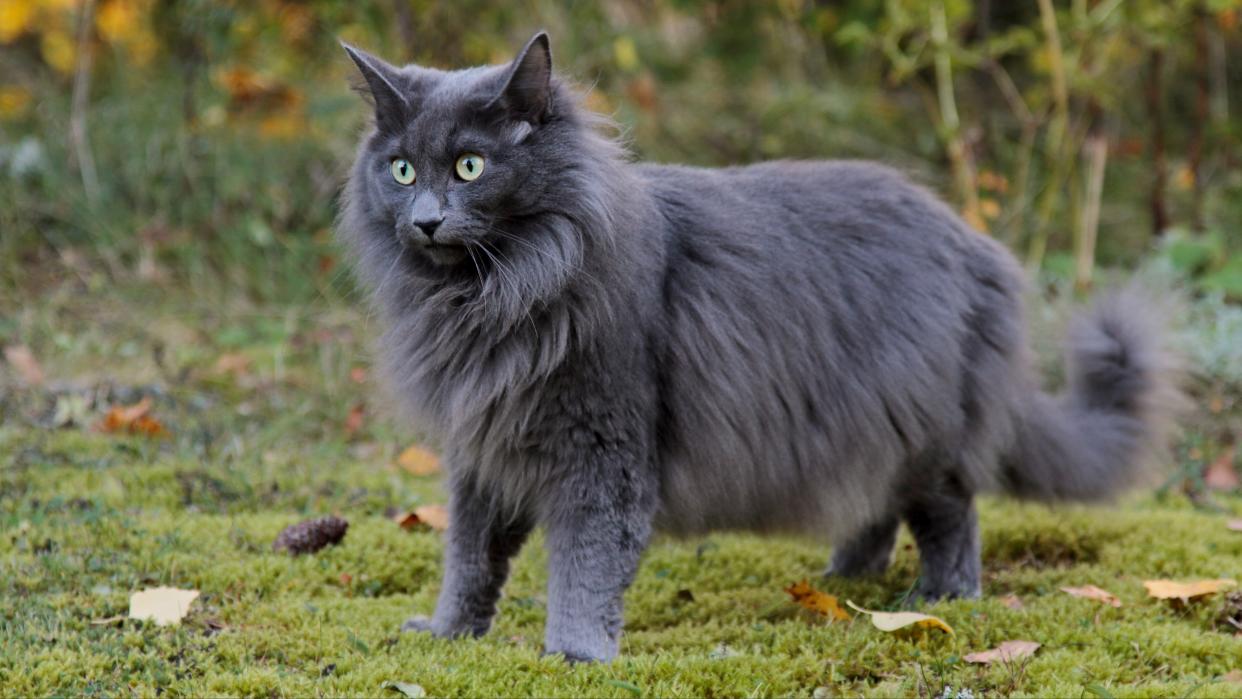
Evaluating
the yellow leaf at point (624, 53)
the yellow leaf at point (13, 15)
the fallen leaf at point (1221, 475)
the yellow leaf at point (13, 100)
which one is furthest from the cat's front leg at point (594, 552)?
the yellow leaf at point (13, 15)

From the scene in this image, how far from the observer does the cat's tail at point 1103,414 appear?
388 cm

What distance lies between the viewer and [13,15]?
8.35 metres

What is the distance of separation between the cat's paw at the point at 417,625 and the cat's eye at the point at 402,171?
4.09 ft

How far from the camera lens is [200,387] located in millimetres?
5344

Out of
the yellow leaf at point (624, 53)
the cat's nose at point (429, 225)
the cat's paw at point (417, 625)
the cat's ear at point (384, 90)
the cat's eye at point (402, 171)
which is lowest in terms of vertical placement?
the cat's paw at point (417, 625)

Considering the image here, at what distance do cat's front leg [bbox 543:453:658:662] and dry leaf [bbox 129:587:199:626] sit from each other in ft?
3.27

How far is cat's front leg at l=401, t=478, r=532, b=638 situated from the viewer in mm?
3312

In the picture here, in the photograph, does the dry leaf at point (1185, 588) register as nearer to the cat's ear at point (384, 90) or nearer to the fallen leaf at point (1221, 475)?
the fallen leaf at point (1221, 475)

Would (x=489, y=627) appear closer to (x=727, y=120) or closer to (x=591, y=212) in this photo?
(x=591, y=212)

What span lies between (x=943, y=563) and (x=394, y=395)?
184 centimetres

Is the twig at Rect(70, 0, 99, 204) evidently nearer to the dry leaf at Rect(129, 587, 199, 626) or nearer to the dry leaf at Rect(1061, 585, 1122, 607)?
the dry leaf at Rect(129, 587, 199, 626)

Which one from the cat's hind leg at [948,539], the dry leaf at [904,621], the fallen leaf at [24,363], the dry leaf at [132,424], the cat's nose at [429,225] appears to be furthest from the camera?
the fallen leaf at [24,363]

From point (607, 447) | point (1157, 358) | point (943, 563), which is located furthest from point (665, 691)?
point (1157, 358)

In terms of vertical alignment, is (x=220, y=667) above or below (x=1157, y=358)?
below
